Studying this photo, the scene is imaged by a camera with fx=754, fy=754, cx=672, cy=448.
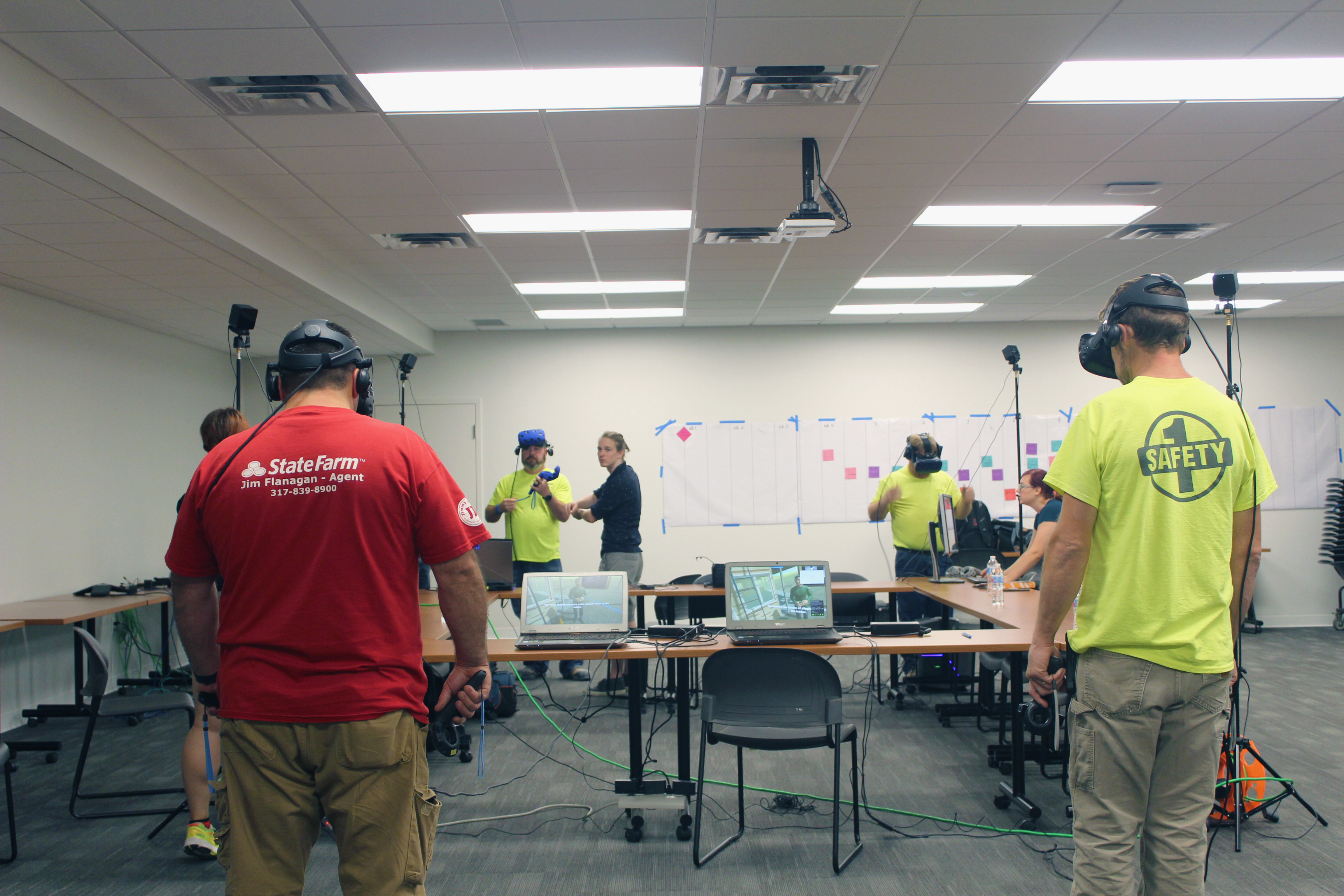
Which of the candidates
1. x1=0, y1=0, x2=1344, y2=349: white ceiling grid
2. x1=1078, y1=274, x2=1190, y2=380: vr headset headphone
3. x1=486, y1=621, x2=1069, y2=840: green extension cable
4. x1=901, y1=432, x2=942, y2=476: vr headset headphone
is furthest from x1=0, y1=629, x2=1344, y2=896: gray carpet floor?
x1=0, y1=0, x2=1344, y2=349: white ceiling grid

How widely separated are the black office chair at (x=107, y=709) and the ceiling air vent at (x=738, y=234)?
11.4 feet

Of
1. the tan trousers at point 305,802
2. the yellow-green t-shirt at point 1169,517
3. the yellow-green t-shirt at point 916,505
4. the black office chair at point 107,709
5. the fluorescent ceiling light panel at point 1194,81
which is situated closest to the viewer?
the tan trousers at point 305,802

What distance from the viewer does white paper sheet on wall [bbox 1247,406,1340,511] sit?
7.23 m

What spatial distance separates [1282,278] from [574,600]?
6.04 metres

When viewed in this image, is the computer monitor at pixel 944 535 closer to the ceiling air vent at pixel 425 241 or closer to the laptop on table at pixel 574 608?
the laptop on table at pixel 574 608

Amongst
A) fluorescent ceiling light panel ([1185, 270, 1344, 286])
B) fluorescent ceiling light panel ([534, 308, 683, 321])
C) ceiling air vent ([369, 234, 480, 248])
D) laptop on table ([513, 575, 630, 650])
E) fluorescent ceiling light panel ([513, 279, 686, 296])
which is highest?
fluorescent ceiling light panel ([1185, 270, 1344, 286])

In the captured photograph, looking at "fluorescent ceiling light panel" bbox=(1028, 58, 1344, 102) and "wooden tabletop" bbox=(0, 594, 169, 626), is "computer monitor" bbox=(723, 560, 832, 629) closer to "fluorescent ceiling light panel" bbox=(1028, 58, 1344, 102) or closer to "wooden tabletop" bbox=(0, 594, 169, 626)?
"fluorescent ceiling light panel" bbox=(1028, 58, 1344, 102)

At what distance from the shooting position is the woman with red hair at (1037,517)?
12.7 feet

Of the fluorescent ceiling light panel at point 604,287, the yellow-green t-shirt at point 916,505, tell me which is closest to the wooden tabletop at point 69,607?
the fluorescent ceiling light panel at point 604,287

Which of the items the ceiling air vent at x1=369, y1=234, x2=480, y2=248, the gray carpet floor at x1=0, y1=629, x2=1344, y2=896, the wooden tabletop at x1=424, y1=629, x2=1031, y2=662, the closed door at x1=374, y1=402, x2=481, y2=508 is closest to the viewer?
the gray carpet floor at x1=0, y1=629, x2=1344, y2=896

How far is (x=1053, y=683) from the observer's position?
5.87 ft

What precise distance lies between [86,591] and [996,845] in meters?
5.45

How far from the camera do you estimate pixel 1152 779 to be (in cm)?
162

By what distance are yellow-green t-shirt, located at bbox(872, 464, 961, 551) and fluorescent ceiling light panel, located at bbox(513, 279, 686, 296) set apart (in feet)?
7.08
